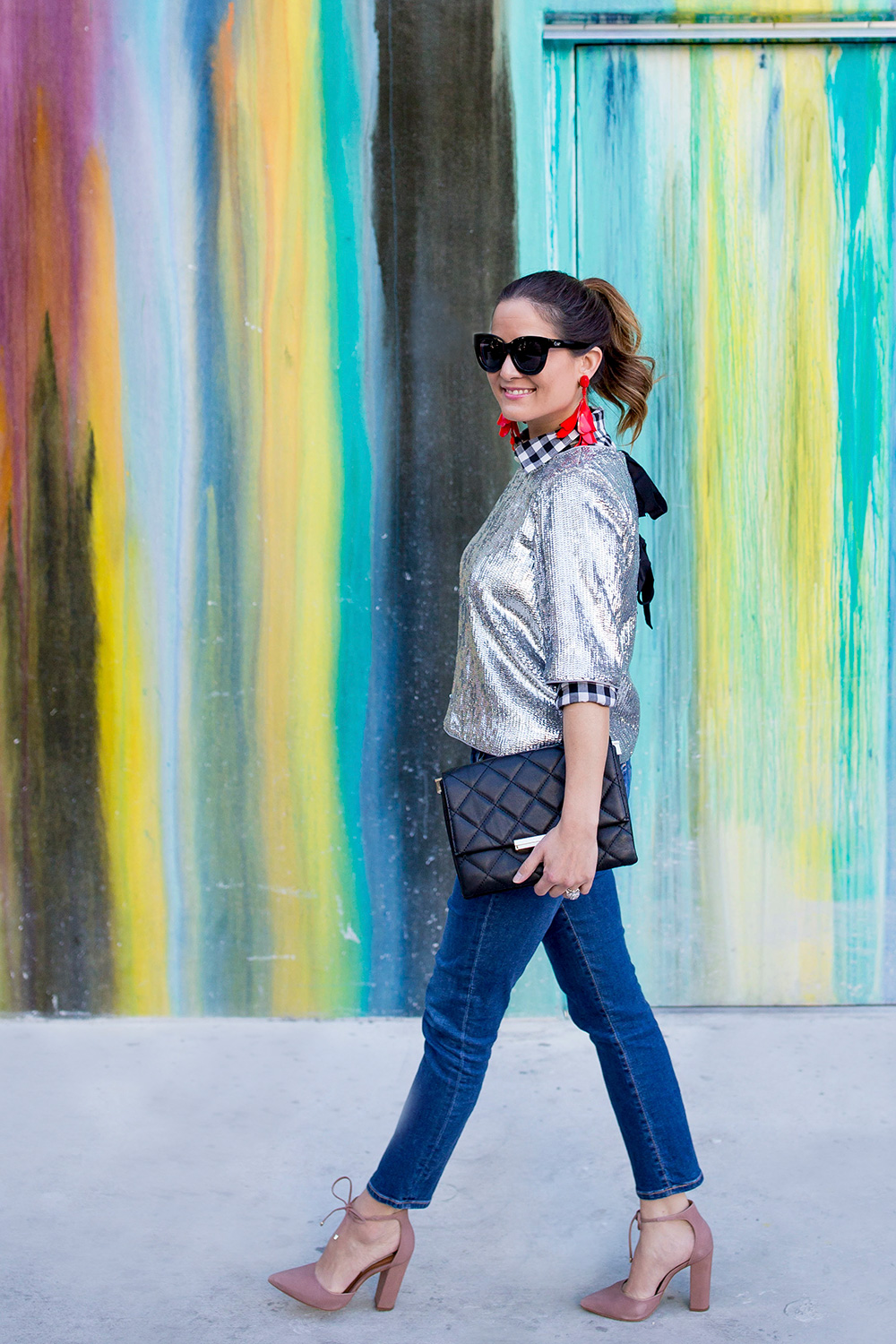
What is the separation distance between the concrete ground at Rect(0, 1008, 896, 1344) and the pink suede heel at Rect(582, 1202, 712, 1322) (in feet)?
0.10

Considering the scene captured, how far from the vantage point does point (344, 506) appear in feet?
10.1

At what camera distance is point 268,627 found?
312 centimetres

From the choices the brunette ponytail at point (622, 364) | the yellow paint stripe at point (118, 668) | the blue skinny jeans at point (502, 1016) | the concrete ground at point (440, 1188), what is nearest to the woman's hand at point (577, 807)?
the blue skinny jeans at point (502, 1016)

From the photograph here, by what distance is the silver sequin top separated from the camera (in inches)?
69.4

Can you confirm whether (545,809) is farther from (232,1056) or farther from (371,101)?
(371,101)

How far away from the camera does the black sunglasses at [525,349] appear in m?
1.87

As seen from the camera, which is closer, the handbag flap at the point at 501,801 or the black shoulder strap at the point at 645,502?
the handbag flap at the point at 501,801

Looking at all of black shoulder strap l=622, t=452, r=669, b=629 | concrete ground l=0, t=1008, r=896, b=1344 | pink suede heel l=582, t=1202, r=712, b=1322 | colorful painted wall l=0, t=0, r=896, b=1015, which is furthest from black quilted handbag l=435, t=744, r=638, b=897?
colorful painted wall l=0, t=0, r=896, b=1015

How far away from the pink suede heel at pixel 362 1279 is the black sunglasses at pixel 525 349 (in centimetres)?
139

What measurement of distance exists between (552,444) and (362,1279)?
1408 millimetres

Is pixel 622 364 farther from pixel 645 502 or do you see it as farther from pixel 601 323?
pixel 645 502

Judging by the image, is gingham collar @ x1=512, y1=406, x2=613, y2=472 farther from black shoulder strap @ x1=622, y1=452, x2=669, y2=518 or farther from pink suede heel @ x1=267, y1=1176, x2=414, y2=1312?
pink suede heel @ x1=267, y1=1176, x2=414, y2=1312

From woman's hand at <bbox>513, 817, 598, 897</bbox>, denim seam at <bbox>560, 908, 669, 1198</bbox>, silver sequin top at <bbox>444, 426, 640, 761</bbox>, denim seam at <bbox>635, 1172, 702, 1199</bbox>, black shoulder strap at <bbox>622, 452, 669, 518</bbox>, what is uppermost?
black shoulder strap at <bbox>622, 452, 669, 518</bbox>

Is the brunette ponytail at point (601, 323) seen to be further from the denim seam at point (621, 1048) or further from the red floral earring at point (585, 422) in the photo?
the denim seam at point (621, 1048)
